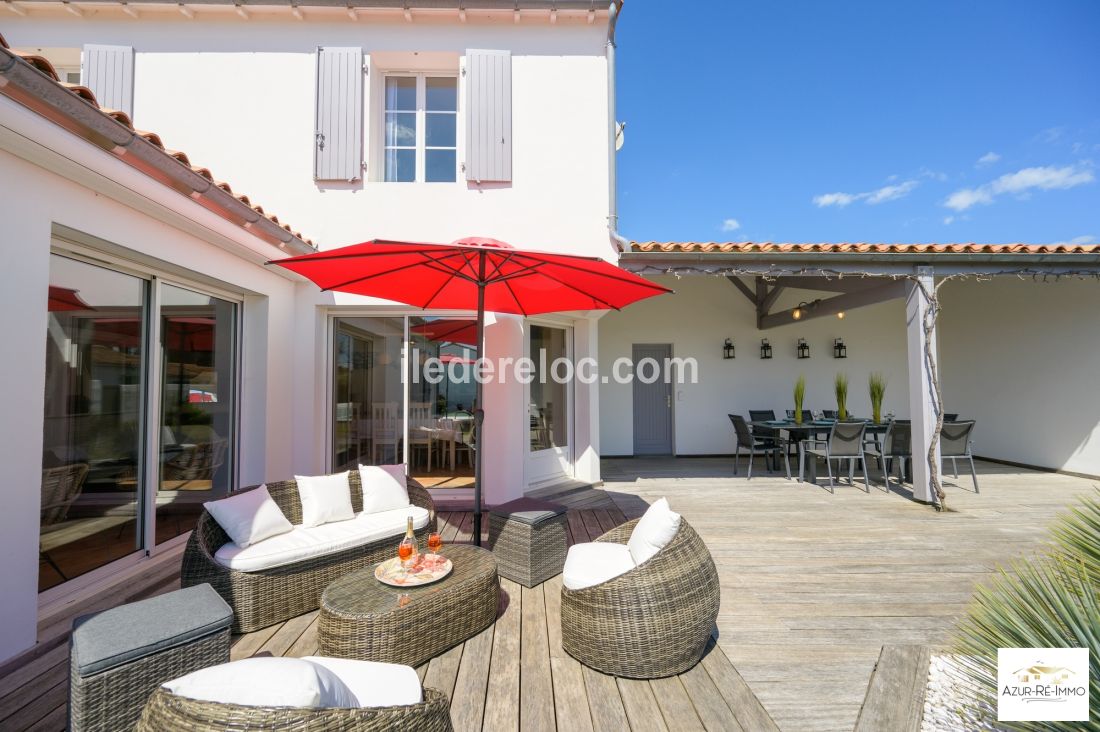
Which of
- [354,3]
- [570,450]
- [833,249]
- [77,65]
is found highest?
[354,3]

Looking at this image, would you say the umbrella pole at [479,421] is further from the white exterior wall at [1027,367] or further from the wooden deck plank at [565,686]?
the white exterior wall at [1027,367]

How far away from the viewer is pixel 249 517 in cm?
288

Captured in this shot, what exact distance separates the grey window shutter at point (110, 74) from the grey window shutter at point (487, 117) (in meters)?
4.02

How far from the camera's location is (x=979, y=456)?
8.23 m

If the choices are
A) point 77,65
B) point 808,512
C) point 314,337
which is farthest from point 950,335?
point 77,65

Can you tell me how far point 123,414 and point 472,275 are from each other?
2.81m

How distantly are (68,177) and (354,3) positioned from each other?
4.24m

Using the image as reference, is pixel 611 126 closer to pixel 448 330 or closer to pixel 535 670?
pixel 448 330

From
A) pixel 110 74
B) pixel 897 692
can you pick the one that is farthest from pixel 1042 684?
pixel 110 74

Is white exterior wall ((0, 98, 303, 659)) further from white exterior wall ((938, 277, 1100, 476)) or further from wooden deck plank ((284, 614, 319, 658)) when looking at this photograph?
white exterior wall ((938, 277, 1100, 476))

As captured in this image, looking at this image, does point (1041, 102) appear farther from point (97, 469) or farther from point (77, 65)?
point (77, 65)

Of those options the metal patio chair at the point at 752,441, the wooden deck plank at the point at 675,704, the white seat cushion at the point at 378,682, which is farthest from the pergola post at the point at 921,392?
the white seat cushion at the point at 378,682

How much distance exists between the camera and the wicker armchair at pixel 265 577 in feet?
8.32

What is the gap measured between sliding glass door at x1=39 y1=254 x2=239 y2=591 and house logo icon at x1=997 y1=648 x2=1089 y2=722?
179 inches
